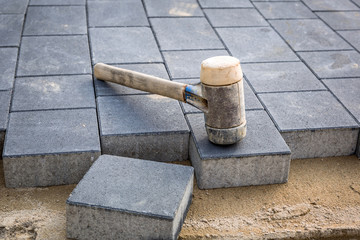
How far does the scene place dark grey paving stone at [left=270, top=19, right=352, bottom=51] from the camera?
484 centimetres

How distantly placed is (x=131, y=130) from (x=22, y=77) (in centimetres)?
125

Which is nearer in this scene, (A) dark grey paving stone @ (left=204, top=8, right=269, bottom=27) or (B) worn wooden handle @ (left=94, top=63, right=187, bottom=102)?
(B) worn wooden handle @ (left=94, top=63, right=187, bottom=102)

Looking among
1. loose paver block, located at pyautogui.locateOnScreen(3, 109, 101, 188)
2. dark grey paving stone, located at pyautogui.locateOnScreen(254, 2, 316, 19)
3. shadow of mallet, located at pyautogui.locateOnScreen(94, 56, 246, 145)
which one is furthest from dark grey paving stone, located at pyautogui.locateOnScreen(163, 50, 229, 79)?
dark grey paving stone, located at pyautogui.locateOnScreen(254, 2, 316, 19)

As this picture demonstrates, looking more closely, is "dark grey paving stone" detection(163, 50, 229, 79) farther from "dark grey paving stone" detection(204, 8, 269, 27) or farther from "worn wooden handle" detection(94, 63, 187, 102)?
"dark grey paving stone" detection(204, 8, 269, 27)

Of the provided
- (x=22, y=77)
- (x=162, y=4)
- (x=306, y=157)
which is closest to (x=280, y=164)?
(x=306, y=157)

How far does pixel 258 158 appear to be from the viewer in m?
3.20

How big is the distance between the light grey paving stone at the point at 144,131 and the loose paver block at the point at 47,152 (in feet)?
0.43

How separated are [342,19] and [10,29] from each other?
11.7ft

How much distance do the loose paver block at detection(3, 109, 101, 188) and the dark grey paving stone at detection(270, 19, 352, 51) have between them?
246 cm

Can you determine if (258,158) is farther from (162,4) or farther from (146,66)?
(162,4)

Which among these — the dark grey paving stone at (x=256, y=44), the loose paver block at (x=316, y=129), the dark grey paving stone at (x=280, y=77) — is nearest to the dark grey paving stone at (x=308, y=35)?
the dark grey paving stone at (x=256, y=44)

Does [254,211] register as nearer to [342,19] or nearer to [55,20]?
[55,20]

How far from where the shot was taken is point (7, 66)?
421 cm

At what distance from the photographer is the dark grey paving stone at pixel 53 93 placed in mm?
3676
